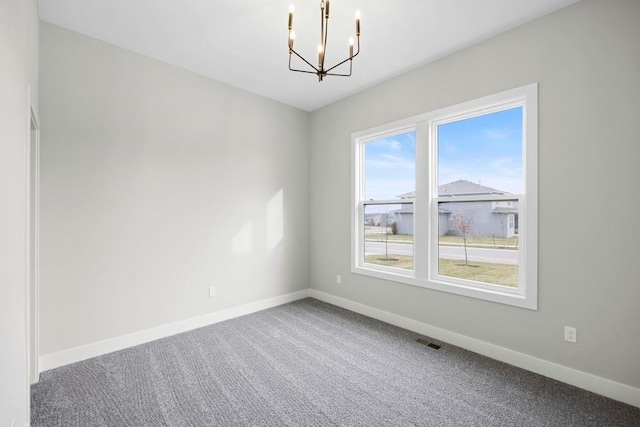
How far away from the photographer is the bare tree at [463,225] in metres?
3.01

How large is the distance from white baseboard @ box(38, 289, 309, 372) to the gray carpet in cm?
8

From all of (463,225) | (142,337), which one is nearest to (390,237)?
(463,225)

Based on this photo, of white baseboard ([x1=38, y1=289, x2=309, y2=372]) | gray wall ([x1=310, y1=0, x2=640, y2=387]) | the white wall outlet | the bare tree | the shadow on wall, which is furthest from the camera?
the shadow on wall

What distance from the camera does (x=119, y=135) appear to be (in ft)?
9.40

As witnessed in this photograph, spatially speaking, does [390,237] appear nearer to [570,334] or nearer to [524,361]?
[524,361]

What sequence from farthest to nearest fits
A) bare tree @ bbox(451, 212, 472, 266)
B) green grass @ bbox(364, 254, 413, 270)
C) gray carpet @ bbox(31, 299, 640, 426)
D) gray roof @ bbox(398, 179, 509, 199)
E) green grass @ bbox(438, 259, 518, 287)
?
green grass @ bbox(364, 254, 413, 270) → bare tree @ bbox(451, 212, 472, 266) → gray roof @ bbox(398, 179, 509, 199) → green grass @ bbox(438, 259, 518, 287) → gray carpet @ bbox(31, 299, 640, 426)

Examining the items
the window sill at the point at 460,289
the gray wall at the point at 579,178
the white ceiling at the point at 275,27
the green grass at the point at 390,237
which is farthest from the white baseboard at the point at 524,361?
the white ceiling at the point at 275,27

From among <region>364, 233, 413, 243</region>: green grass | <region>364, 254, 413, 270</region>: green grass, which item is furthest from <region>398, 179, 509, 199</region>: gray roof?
<region>364, 254, 413, 270</region>: green grass

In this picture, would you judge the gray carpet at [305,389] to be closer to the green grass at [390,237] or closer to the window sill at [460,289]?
the window sill at [460,289]

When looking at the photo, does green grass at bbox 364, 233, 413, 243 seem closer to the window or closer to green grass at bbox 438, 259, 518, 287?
the window

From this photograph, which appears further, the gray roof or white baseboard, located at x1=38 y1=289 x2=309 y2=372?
the gray roof

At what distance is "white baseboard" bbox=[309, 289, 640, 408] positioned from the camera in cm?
210

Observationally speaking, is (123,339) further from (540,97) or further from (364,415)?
(540,97)

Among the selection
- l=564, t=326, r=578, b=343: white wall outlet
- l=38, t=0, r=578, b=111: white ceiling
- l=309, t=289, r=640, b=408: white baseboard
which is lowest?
l=309, t=289, r=640, b=408: white baseboard
